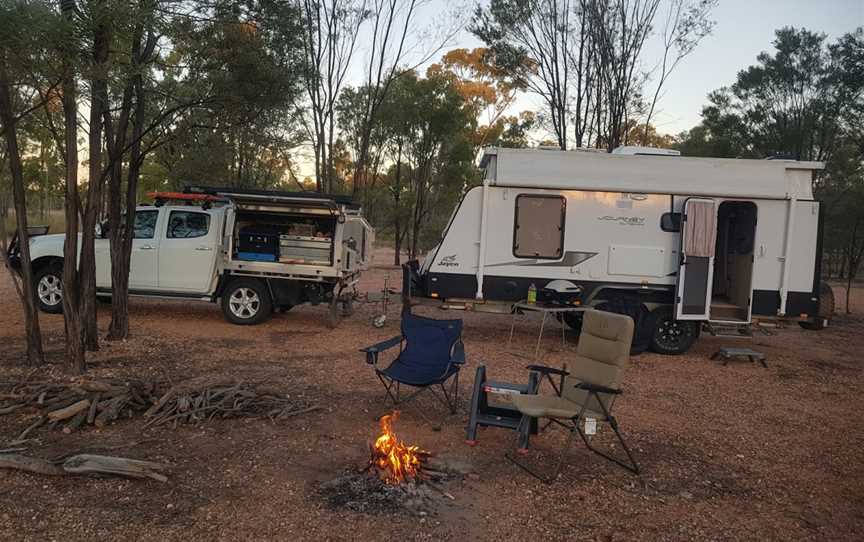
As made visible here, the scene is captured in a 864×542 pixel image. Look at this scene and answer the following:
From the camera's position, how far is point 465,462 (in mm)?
4051

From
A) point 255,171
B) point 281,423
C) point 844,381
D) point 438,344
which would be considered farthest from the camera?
point 255,171

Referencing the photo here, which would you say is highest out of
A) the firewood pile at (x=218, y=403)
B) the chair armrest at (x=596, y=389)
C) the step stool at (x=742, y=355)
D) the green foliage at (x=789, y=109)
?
the green foliage at (x=789, y=109)

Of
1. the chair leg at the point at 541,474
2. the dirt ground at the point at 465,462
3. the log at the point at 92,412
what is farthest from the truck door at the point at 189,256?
the chair leg at the point at 541,474

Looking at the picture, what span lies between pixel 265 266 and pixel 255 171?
39.1ft

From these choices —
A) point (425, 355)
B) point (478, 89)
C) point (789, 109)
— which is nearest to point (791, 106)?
point (789, 109)

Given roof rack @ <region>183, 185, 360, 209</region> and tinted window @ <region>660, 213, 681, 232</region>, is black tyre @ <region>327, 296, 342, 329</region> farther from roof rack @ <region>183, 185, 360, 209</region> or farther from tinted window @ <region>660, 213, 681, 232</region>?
tinted window @ <region>660, 213, 681, 232</region>

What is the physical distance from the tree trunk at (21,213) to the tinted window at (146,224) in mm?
3506

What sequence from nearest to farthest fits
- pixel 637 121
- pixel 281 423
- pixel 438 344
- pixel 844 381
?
1. pixel 281 423
2. pixel 438 344
3. pixel 844 381
4. pixel 637 121

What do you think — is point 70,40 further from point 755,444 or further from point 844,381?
point 844,381

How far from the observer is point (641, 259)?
837 centimetres

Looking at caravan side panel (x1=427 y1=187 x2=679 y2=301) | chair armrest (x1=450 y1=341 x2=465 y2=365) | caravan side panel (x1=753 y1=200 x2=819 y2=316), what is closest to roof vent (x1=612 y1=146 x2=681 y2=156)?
caravan side panel (x1=427 y1=187 x2=679 y2=301)

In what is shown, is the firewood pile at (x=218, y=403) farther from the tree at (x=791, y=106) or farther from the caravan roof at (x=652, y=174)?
the tree at (x=791, y=106)

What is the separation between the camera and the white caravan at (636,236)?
816 centimetres

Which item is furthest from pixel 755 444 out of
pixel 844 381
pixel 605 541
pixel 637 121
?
pixel 637 121
